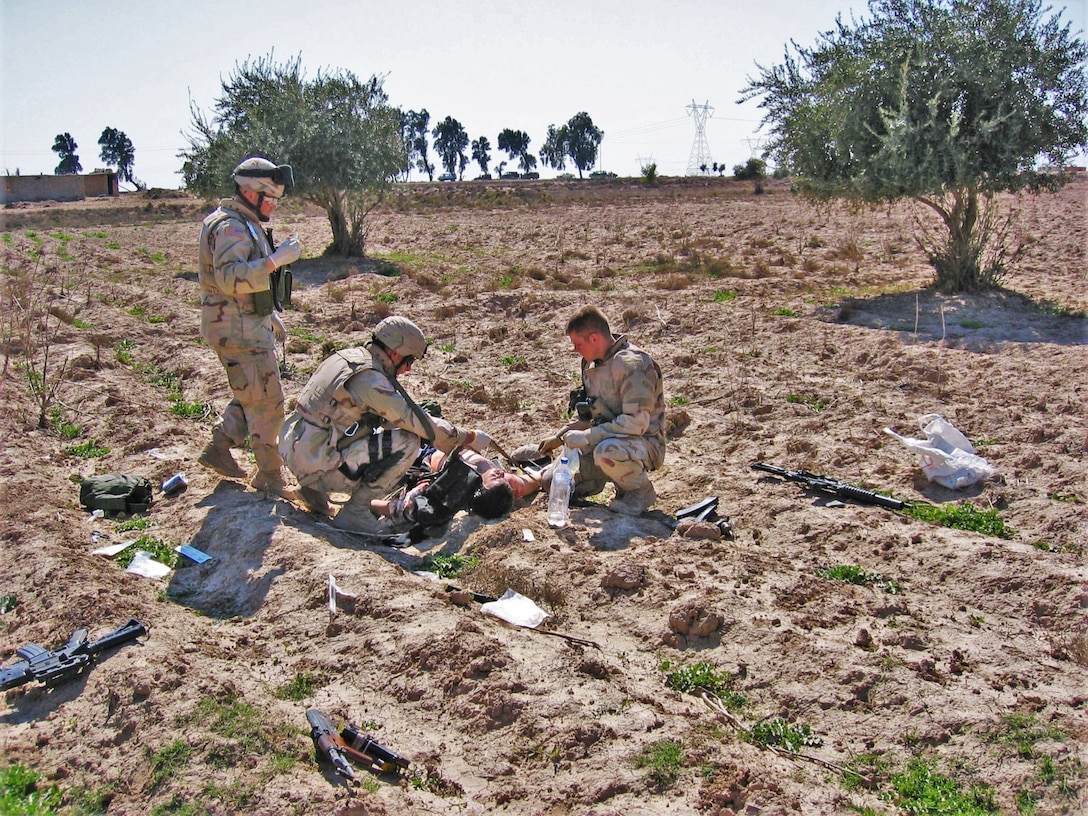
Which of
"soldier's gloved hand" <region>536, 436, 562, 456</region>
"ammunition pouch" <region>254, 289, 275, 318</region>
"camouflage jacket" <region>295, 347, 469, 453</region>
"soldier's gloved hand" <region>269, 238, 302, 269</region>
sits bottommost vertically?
"soldier's gloved hand" <region>536, 436, 562, 456</region>

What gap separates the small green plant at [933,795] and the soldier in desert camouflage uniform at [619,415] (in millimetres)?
2983

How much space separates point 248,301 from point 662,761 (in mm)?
4437

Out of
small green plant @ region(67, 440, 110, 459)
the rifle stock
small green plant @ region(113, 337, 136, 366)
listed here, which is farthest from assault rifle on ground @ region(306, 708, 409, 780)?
small green plant @ region(113, 337, 136, 366)

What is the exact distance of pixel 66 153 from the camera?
86.7 metres

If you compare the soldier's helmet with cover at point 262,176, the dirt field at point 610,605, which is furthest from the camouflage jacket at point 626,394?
the soldier's helmet with cover at point 262,176

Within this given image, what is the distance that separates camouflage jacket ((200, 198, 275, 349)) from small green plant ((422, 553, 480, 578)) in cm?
207

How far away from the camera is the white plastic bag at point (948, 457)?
6.93 metres

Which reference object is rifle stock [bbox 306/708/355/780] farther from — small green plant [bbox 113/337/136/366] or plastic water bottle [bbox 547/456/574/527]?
small green plant [bbox 113/337/136/366]

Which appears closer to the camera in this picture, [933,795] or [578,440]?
[933,795]

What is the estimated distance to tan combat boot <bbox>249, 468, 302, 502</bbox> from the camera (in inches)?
267

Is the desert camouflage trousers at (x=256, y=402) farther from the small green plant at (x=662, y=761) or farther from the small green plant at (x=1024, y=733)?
the small green plant at (x=1024, y=733)

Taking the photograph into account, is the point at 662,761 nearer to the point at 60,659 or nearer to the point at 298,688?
the point at 298,688

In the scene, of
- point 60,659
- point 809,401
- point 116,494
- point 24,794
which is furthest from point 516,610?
point 809,401

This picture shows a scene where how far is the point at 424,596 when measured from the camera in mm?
5125
